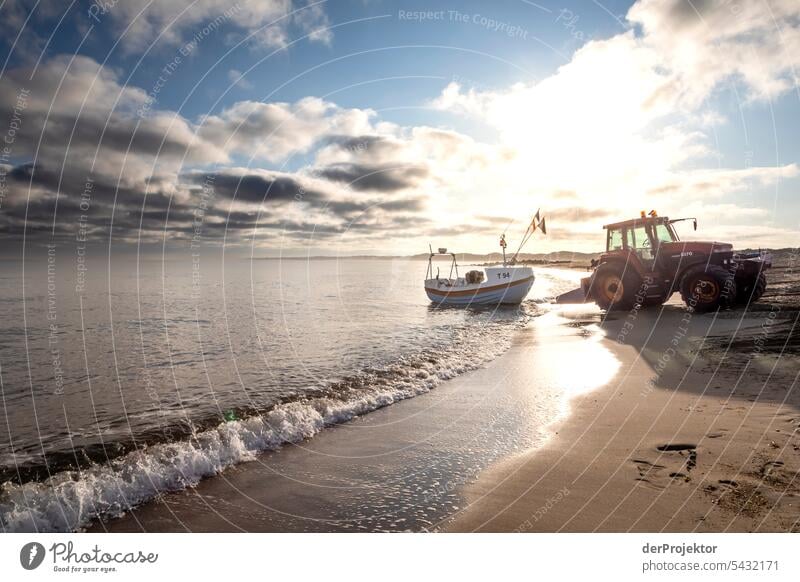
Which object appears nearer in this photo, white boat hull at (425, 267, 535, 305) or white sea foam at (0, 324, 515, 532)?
white sea foam at (0, 324, 515, 532)

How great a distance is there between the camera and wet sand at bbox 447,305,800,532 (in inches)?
182

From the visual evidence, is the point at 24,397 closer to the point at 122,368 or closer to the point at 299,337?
the point at 122,368

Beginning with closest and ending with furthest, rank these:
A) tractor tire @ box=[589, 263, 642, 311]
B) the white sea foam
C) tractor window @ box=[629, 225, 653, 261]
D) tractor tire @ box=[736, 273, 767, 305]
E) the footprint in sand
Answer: the footprint in sand, the white sea foam, tractor tire @ box=[736, 273, 767, 305], tractor window @ box=[629, 225, 653, 261], tractor tire @ box=[589, 263, 642, 311]

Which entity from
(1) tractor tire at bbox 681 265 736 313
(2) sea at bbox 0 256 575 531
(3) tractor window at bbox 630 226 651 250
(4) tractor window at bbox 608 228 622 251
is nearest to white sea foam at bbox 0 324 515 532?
(2) sea at bbox 0 256 575 531

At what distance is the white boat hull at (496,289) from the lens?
36500 millimetres

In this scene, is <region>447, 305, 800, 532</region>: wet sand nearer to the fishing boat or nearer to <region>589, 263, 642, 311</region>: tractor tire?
<region>589, 263, 642, 311</region>: tractor tire

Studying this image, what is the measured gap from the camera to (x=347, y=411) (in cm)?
991

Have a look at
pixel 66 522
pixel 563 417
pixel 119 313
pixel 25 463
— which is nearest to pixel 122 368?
pixel 25 463

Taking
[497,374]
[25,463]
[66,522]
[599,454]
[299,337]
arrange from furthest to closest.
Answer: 1. [299,337]
2. [497,374]
3. [25,463]
4. [599,454]
5. [66,522]

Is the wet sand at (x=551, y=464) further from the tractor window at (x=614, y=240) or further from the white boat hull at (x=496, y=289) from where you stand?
the white boat hull at (x=496, y=289)

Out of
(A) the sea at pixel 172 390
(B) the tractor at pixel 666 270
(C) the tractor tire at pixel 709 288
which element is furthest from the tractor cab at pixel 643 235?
(A) the sea at pixel 172 390

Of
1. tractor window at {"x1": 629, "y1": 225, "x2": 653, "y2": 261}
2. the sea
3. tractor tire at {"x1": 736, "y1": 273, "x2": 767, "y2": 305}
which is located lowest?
the sea

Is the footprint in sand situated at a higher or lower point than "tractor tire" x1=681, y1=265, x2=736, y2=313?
lower
